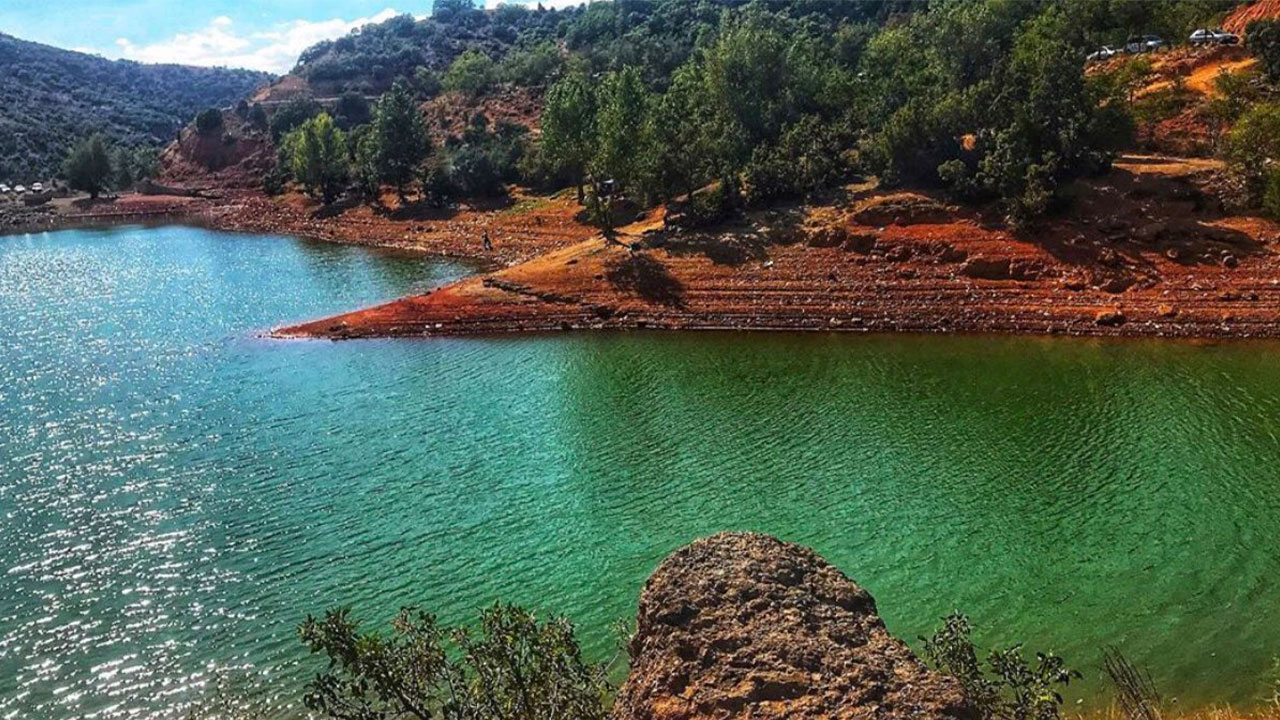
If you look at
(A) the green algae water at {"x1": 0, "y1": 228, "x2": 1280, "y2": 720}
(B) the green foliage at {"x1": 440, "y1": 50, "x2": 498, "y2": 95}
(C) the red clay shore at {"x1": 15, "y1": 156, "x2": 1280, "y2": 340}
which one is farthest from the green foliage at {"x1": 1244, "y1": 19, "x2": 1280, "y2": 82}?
(B) the green foliage at {"x1": 440, "y1": 50, "x2": 498, "y2": 95}

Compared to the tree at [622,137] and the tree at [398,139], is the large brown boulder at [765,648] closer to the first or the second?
the tree at [622,137]

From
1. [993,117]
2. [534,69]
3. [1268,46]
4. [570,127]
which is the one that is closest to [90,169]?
[534,69]

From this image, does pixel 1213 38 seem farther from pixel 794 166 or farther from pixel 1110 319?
pixel 1110 319

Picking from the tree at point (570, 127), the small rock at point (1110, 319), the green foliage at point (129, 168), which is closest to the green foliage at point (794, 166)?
the tree at point (570, 127)

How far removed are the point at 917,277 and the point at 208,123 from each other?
137965mm

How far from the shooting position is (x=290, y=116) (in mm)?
145250

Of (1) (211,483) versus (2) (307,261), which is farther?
(2) (307,261)

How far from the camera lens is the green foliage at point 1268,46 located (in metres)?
65.4

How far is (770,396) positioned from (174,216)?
116 metres

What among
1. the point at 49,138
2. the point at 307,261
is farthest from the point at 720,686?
the point at 49,138

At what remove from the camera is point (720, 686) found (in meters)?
9.97

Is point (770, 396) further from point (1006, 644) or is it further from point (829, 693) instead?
point (829, 693)

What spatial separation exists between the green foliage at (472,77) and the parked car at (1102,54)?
93.9m

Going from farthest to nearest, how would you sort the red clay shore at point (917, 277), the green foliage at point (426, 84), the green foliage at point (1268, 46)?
1. the green foliage at point (426, 84)
2. the green foliage at point (1268, 46)
3. the red clay shore at point (917, 277)
